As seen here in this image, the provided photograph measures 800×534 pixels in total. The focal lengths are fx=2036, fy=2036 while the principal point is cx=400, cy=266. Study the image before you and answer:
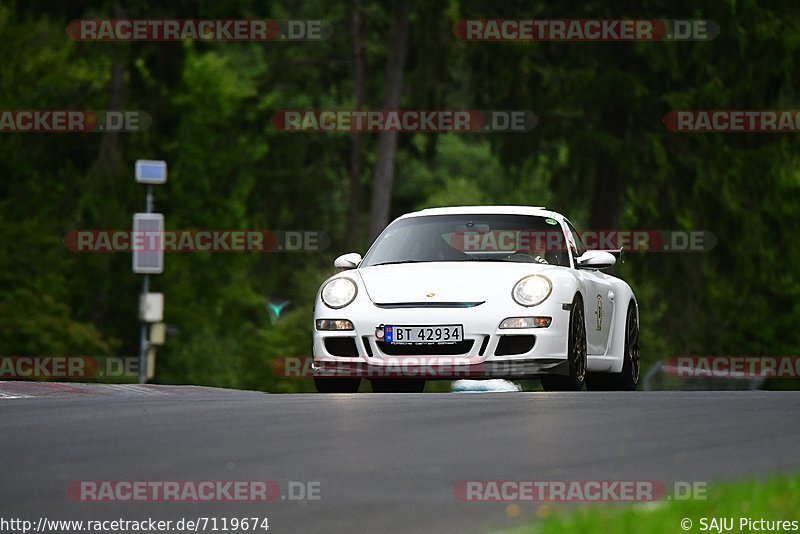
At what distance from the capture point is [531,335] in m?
14.9

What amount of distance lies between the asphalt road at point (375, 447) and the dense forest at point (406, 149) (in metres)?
26.6

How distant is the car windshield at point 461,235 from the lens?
16.1 metres

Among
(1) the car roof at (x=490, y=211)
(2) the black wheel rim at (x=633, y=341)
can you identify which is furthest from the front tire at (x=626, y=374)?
(1) the car roof at (x=490, y=211)

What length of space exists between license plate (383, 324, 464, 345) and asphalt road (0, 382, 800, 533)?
3.50ft

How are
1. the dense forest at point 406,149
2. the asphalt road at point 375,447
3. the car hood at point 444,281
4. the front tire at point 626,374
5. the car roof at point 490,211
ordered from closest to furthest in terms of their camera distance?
the asphalt road at point 375,447 < the car hood at point 444,281 < the car roof at point 490,211 < the front tire at point 626,374 < the dense forest at point 406,149

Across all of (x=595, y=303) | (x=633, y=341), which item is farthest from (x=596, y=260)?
(x=633, y=341)

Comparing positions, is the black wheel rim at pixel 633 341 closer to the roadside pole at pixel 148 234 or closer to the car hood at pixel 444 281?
the car hood at pixel 444 281

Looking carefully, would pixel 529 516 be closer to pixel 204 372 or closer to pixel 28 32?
pixel 28 32

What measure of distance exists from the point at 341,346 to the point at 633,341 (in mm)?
3634

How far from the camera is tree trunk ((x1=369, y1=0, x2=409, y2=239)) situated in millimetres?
42594

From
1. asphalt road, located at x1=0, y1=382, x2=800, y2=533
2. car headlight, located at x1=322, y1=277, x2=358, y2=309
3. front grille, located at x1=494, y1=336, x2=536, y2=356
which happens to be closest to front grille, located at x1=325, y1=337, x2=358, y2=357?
car headlight, located at x1=322, y1=277, x2=358, y2=309

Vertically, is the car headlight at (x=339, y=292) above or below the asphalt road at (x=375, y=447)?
above

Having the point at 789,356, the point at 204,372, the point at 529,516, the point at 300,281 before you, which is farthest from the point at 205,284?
the point at 529,516

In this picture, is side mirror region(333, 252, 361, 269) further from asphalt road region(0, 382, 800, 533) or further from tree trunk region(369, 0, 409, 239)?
tree trunk region(369, 0, 409, 239)
